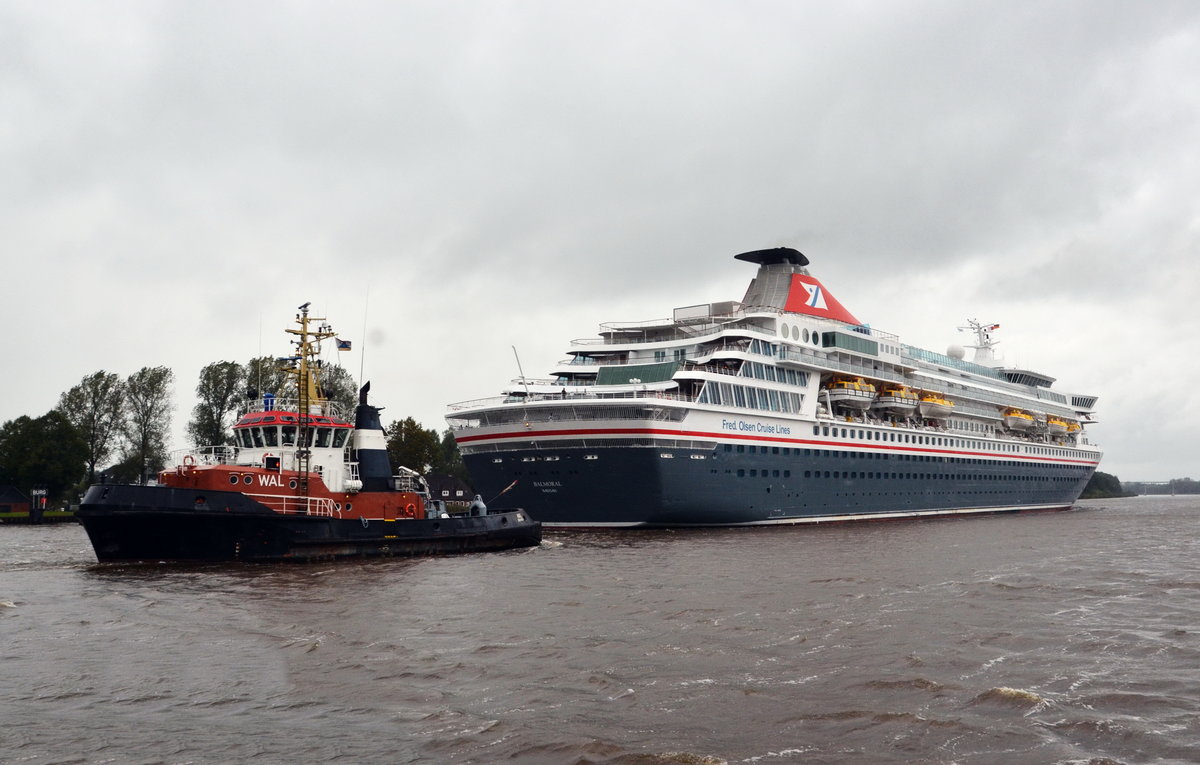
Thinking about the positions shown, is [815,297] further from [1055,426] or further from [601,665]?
[601,665]

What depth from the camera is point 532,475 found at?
144 feet

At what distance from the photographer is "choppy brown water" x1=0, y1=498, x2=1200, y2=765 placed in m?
11.2

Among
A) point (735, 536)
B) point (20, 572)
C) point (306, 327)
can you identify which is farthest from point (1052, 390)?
point (20, 572)

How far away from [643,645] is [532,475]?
27301 millimetres

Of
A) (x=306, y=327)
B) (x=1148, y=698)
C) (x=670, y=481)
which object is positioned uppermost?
(x=306, y=327)

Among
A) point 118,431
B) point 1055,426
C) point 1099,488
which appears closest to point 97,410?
point 118,431

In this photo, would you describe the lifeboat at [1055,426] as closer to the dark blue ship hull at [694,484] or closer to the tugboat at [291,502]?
the dark blue ship hull at [694,484]

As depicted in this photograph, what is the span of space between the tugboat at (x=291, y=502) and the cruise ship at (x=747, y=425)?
27.4 feet

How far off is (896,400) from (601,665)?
49250 mm

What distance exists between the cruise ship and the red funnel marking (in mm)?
144

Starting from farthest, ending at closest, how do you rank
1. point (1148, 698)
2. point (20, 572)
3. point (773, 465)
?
point (773, 465), point (20, 572), point (1148, 698)

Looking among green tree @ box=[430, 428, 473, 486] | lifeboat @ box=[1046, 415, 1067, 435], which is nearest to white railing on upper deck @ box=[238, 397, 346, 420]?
lifeboat @ box=[1046, 415, 1067, 435]

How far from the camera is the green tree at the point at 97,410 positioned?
75.9 metres

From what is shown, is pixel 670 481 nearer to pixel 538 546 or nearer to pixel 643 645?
pixel 538 546
